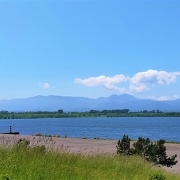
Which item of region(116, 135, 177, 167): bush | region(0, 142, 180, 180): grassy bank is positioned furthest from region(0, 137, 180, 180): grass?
region(116, 135, 177, 167): bush

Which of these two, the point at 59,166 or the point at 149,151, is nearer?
the point at 59,166

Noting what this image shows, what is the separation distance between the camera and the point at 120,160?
11.3 m

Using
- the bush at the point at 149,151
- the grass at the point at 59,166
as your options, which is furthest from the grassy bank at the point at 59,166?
the bush at the point at 149,151

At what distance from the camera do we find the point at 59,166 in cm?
838

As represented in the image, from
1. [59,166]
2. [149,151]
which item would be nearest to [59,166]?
[59,166]

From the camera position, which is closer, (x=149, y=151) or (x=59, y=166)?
(x=59, y=166)

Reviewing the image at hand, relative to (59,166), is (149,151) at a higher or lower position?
lower

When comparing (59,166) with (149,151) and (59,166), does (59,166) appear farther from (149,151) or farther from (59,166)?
(149,151)

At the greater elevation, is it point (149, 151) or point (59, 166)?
point (59, 166)

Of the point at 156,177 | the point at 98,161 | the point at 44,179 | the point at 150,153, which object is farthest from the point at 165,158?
the point at 44,179

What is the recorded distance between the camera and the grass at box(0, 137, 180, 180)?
7203 mm

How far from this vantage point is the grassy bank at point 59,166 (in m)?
7.20

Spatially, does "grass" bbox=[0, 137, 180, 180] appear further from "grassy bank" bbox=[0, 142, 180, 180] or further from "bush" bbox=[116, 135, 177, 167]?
"bush" bbox=[116, 135, 177, 167]

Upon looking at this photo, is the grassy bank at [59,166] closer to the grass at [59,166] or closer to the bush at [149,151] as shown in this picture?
the grass at [59,166]
